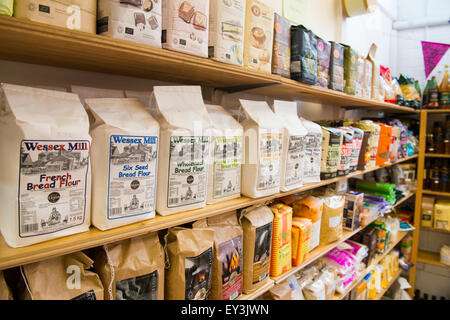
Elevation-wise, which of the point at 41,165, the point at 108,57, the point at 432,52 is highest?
the point at 432,52

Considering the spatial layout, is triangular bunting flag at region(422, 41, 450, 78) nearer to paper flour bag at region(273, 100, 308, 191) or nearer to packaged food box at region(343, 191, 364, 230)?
packaged food box at region(343, 191, 364, 230)

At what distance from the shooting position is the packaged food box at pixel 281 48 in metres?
1.27

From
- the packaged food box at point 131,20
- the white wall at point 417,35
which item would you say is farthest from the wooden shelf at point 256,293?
the white wall at point 417,35

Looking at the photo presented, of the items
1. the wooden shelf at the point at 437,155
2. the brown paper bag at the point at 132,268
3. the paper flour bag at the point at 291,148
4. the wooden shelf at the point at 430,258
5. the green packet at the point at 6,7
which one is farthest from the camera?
the wooden shelf at the point at 430,258

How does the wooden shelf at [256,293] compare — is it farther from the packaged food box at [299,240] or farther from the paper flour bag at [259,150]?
the paper flour bag at [259,150]

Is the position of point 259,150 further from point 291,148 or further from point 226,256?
point 226,256

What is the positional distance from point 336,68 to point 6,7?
5.25 ft

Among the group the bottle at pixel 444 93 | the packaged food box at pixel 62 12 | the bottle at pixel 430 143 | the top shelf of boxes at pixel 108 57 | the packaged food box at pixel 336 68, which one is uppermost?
the bottle at pixel 444 93

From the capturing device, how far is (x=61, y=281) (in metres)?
0.75

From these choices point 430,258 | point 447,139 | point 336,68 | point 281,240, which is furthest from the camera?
point 430,258

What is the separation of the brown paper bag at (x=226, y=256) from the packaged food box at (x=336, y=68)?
3.40ft

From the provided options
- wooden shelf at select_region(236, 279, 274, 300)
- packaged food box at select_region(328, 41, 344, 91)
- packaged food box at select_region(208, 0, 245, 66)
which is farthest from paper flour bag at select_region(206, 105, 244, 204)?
packaged food box at select_region(328, 41, 344, 91)

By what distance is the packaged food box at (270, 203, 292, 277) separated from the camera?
4.43ft

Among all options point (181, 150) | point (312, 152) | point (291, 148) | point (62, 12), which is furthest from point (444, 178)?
point (62, 12)
